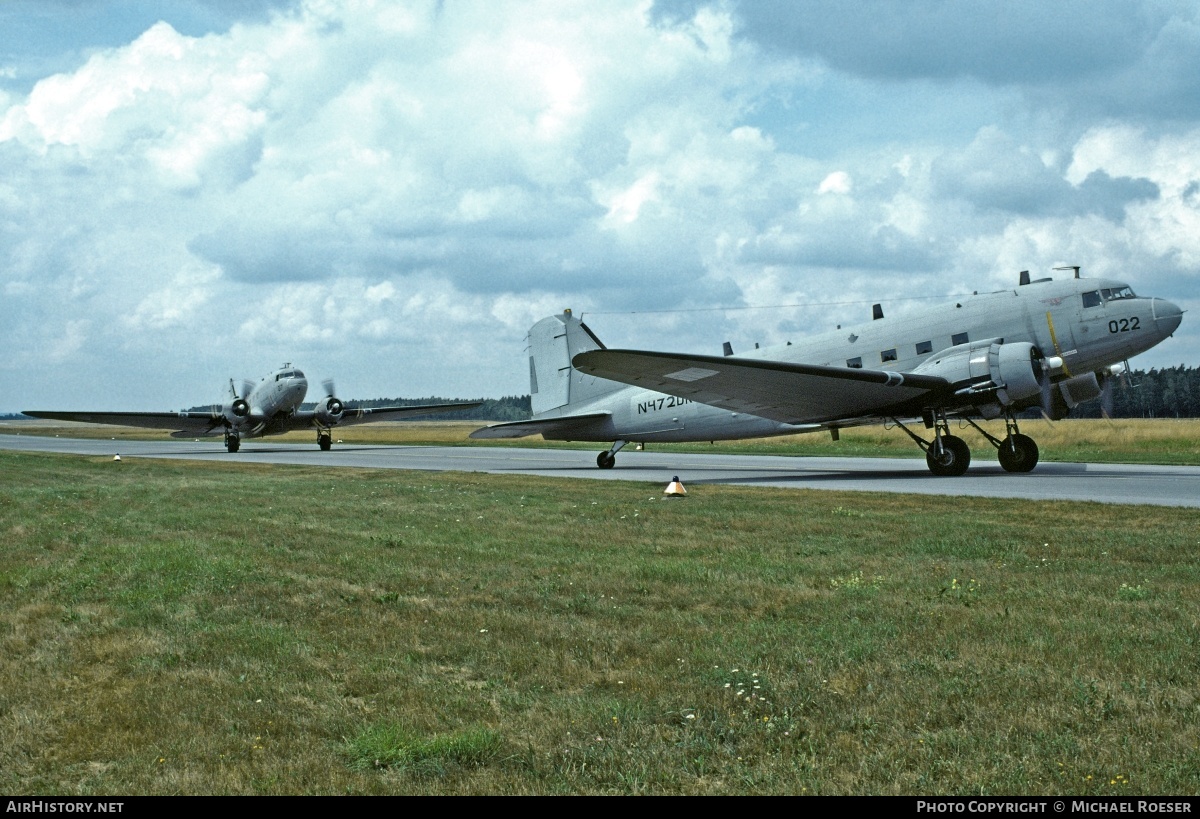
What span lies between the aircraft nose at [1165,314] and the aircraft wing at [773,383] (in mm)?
5161

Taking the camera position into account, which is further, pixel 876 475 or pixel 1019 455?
pixel 876 475

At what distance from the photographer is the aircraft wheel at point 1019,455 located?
26.0 metres

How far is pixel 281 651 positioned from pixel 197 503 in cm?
1443

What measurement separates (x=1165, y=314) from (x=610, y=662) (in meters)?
21.8

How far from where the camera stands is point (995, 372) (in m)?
23.7

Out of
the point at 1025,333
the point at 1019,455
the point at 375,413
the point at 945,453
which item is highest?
the point at 1025,333

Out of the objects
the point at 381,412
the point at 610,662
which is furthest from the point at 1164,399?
the point at 610,662

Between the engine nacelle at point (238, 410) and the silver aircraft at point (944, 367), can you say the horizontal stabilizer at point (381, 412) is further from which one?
the silver aircraft at point (944, 367)

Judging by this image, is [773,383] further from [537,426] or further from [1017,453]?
[537,426]

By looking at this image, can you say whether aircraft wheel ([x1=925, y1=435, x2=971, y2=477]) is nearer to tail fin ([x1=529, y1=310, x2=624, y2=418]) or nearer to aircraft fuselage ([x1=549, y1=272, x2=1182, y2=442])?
aircraft fuselage ([x1=549, y1=272, x2=1182, y2=442])

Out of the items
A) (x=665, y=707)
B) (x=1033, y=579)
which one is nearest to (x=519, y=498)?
(x=1033, y=579)

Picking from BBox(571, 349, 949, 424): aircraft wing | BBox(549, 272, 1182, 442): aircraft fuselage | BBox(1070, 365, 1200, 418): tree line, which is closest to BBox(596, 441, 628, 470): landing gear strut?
BBox(549, 272, 1182, 442): aircraft fuselage

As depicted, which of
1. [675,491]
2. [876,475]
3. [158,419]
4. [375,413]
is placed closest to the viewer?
[675,491]
